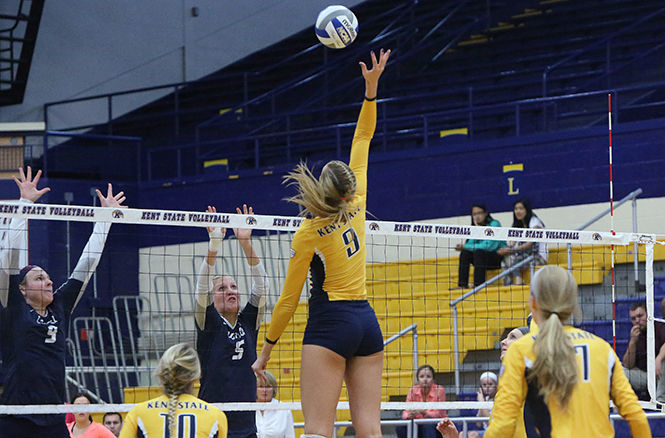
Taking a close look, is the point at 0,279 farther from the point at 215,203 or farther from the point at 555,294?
the point at 215,203

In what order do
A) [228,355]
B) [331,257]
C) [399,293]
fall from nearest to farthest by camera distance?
Answer: [331,257] < [228,355] < [399,293]

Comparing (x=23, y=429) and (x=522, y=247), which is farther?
(x=522, y=247)

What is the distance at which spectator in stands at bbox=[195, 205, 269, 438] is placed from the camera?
21.5 ft

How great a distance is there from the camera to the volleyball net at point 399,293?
7.12m

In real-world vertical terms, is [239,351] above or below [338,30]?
below

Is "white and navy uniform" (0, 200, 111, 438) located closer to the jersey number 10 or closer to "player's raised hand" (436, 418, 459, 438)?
the jersey number 10

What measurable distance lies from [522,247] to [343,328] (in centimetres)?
719

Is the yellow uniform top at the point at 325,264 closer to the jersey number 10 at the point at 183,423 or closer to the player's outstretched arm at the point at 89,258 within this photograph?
the jersey number 10 at the point at 183,423

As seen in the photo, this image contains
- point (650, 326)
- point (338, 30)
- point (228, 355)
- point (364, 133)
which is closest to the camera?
point (364, 133)

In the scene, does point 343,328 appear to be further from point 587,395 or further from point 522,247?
point 522,247

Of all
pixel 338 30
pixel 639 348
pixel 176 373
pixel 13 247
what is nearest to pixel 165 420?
pixel 176 373

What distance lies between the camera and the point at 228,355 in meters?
6.57

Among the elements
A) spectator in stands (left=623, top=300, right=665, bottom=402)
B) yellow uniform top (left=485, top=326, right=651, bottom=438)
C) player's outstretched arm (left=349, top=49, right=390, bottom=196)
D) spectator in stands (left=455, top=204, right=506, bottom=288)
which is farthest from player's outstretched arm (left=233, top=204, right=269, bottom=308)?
spectator in stands (left=455, top=204, right=506, bottom=288)

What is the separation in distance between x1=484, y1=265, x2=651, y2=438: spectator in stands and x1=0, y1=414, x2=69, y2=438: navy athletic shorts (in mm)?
3040
